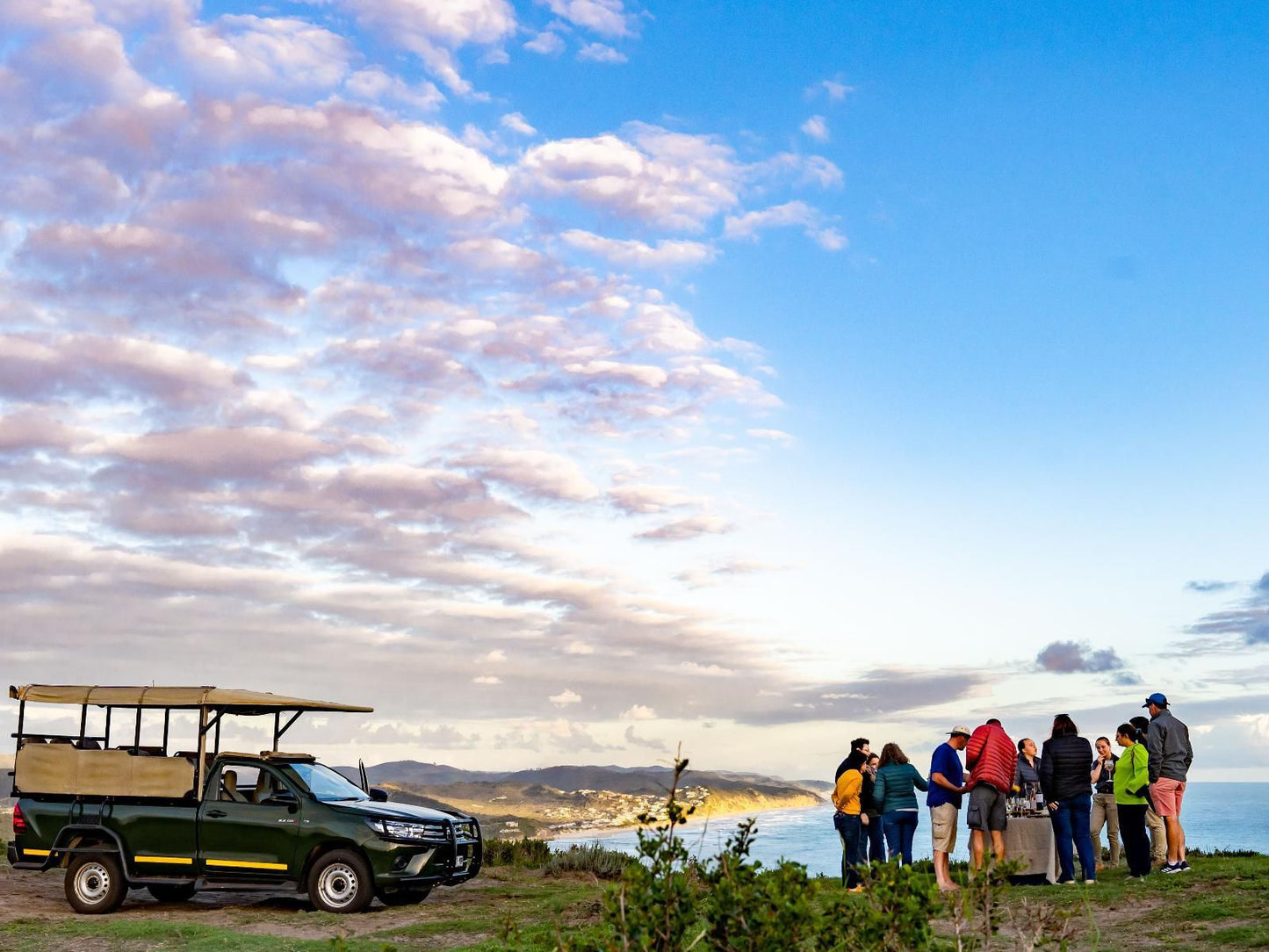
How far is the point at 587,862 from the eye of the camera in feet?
68.2

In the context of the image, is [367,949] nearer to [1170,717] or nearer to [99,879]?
[99,879]

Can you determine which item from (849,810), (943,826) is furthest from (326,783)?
(943,826)

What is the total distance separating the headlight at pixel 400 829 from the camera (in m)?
15.5

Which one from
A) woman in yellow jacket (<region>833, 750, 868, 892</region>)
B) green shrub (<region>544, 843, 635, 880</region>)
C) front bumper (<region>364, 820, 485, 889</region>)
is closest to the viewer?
front bumper (<region>364, 820, 485, 889</region>)

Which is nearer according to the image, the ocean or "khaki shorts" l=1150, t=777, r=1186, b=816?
the ocean

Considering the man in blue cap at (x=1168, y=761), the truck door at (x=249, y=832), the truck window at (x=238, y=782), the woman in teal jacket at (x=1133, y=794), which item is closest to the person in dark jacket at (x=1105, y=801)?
the woman in teal jacket at (x=1133, y=794)

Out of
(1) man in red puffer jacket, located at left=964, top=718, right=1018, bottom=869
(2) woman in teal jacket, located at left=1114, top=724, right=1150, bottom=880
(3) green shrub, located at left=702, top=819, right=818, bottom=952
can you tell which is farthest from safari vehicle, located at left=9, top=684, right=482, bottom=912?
(3) green shrub, located at left=702, top=819, right=818, bottom=952

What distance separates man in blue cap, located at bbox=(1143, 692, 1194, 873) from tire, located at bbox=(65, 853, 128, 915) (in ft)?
44.2

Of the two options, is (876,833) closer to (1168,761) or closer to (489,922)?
(1168,761)

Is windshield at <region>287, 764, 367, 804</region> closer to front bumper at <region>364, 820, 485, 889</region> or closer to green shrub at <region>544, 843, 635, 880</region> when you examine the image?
front bumper at <region>364, 820, 485, 889</region>

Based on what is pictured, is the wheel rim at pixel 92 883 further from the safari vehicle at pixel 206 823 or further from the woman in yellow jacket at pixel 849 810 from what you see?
the woman in yellow jacket at pixel 849 810

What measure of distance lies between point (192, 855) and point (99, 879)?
4.96ft

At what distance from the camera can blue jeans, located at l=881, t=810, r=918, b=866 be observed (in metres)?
16.0

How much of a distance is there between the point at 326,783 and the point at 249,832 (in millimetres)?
1208
